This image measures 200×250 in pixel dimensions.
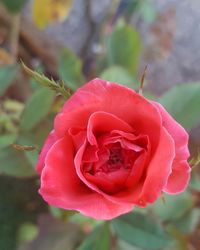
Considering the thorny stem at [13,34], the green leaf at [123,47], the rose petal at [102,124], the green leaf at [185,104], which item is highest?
the rose petal at [102,124]

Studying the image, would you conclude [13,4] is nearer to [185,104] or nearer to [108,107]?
[185,104]

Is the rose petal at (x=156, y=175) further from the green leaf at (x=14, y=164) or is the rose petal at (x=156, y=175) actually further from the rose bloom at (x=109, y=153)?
the green leaf at (x=14, y=164)

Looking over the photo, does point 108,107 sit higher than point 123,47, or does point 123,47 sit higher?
point 108,107

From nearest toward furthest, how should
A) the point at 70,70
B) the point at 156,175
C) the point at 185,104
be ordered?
the point at 156,175
the point at 185,104
the point at 70,70

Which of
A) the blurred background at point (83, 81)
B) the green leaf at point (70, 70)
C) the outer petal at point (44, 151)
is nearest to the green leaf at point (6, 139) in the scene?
the blurred background at point (83, 81)

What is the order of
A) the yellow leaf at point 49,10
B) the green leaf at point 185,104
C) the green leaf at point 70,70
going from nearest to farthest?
the green leaf at point 185,104 < the green leaf at point 70,70 < the yellow leaf at point 49,10

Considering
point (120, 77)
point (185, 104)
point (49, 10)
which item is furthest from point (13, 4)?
point (185, 104)

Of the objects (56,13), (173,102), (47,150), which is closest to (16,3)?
(56,13)

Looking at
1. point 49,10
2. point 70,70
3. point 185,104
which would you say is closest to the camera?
point 185,104
